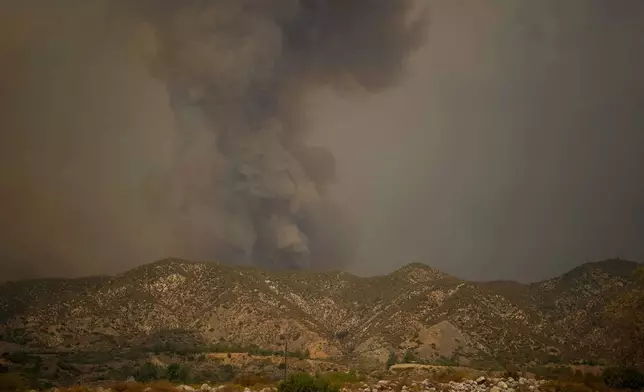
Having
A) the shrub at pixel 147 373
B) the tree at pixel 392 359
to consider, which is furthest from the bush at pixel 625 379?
the shrub at pixel 147 373

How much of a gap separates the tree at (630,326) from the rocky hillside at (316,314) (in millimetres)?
68074

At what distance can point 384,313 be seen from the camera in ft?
470

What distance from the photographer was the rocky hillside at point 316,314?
→ 11525 cm

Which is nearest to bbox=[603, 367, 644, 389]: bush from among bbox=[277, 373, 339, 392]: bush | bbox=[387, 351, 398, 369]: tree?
bbox=[277, 373, 339, 392]: bush

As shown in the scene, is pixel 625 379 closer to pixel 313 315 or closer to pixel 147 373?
pixel 147 373

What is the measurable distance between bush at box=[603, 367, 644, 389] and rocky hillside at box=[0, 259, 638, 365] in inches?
2915

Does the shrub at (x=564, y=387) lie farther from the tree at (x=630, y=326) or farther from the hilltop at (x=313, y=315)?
A: the hilltop at (x=313, y=315)

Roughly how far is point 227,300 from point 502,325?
77569 millimetres

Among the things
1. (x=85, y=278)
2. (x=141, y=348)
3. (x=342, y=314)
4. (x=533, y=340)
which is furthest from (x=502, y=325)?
(x=85, y=278)

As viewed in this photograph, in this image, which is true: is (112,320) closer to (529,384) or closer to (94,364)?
(94,364)

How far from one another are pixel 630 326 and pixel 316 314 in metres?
124

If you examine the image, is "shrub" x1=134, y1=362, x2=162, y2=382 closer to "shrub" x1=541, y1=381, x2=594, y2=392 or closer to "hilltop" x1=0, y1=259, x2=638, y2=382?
"hilltop" x1=0, y1=259, x2=638, y2=382

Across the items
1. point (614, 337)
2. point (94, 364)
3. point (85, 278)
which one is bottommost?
point (94, 364)

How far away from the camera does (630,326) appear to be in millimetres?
37906
